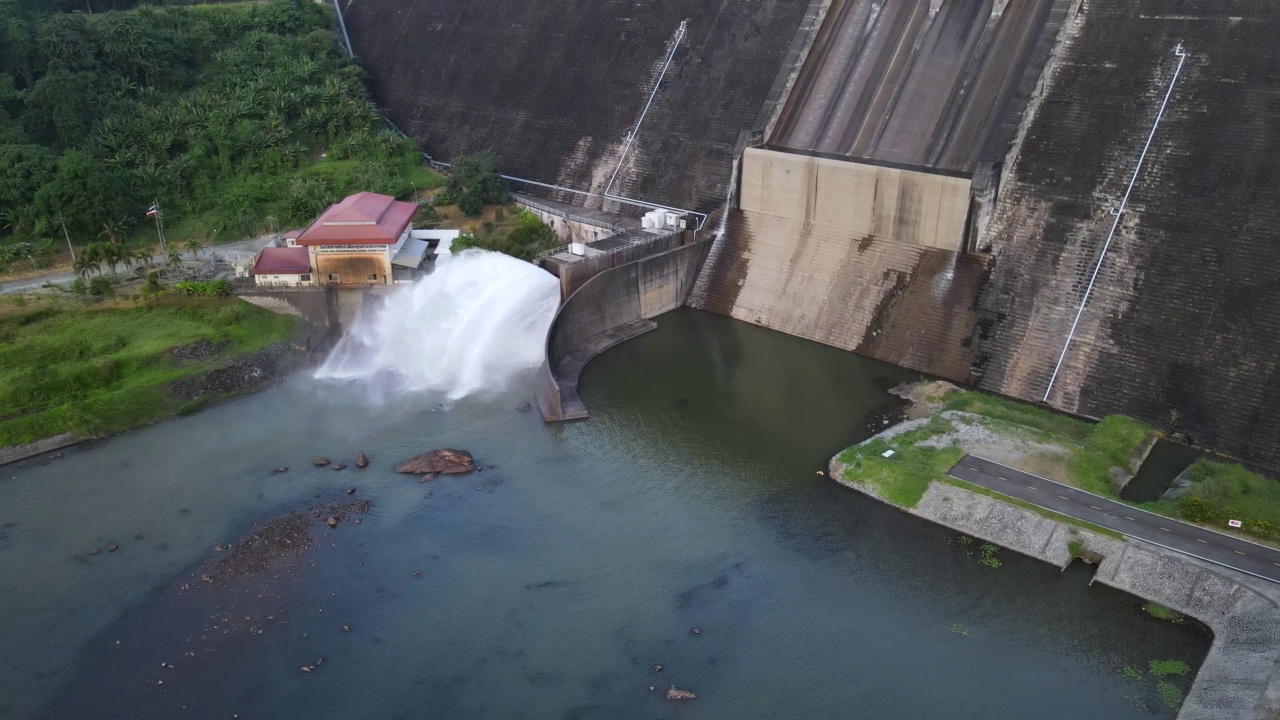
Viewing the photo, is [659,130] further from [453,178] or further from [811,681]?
[811,681]

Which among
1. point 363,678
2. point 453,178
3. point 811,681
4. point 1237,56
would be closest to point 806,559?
point 811,681

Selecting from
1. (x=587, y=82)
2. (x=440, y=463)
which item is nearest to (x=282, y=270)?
(x=440, y=463)

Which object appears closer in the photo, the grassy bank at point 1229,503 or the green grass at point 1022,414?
the grassy bank at point 1229,503

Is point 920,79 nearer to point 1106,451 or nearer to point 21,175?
point 1106,451

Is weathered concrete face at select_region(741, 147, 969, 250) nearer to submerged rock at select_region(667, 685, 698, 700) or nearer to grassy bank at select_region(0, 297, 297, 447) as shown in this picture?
grassy bank at select_region(0, 297, 297, 447)

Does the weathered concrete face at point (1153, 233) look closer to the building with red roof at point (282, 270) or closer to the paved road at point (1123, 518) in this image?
the paved road at point (1123, 518)

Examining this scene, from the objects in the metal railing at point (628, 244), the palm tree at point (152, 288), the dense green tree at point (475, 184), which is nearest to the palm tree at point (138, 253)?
the palm tree at point (152, 288)
